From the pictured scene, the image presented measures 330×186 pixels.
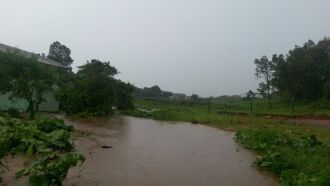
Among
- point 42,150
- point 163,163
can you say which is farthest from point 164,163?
point 42,150

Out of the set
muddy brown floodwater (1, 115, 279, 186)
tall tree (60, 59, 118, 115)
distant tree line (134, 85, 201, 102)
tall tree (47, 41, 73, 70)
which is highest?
tall tree (47, 41, 73, 70)

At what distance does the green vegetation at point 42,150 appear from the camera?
7.18 meters

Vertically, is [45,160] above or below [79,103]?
below

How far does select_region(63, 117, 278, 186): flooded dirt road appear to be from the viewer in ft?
30.8

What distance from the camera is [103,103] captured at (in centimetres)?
3156

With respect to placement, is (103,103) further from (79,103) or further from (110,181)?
(110,181)

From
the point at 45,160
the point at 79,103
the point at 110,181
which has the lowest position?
the point at 110,181

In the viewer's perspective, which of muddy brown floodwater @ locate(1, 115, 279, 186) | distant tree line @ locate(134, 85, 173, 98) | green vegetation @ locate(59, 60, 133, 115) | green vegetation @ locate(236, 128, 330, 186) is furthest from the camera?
distant tree line @ locate(134, 85, 173, 98)

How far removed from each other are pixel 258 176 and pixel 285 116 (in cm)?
2321

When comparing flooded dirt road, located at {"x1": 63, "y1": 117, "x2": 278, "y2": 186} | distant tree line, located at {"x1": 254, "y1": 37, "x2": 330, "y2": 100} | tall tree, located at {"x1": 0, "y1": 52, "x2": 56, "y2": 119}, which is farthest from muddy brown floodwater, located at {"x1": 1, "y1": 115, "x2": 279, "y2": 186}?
distant tree line, located at {"x1": 254, "y1": 37, "x2": 330, "y2": 100}

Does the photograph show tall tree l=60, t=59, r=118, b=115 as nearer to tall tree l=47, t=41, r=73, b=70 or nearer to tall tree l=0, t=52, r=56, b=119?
tall tree l=0, t=52, r=56, b=119

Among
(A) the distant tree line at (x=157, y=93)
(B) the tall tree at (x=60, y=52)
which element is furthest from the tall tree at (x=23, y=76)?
(B) the tall tree at (x=60, y=52)

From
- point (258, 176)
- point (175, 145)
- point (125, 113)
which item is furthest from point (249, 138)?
point (125, 113)

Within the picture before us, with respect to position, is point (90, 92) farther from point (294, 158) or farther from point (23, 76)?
point (294, 158)
